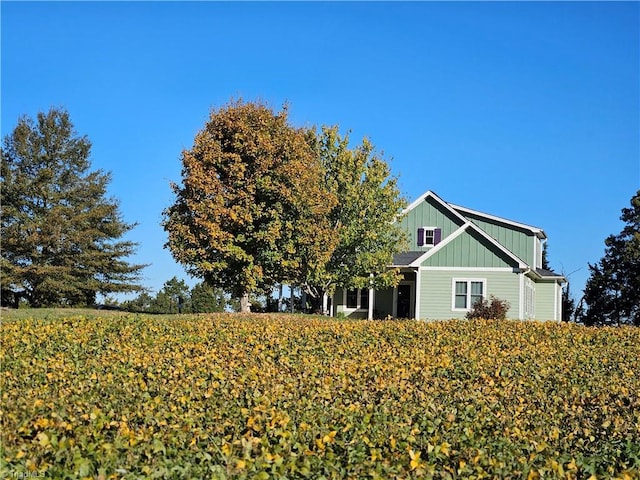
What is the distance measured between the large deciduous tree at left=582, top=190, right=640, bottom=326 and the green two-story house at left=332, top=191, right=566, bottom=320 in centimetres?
671

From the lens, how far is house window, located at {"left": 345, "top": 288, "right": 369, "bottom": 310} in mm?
29359

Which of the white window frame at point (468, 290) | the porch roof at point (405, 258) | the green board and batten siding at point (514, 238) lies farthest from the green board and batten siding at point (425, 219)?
the white window frame at point (468, 290)

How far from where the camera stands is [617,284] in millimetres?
36688

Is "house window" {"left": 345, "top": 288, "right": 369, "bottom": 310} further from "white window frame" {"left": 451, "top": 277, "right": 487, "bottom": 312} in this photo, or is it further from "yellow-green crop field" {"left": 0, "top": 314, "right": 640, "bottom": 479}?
"yellow-green crop field" {"left": 0, "top": 314, "right": 640, "bottom": 479}

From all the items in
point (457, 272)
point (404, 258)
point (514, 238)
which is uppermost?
point (514, 238)

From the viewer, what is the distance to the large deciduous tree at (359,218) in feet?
87.0

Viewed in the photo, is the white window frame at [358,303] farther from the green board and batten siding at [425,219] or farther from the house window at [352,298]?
the green board and batten siding at [425,219]

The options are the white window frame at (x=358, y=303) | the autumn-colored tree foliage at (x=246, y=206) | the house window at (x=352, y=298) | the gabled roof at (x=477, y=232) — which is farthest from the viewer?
the house window at (x=352, y=298)

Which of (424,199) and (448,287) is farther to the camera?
(424,199)

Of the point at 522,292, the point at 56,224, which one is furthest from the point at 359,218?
the point at 56,224

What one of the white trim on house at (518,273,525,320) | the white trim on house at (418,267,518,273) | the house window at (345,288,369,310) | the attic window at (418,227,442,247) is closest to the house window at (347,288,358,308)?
the house window at (345,288,369,310)

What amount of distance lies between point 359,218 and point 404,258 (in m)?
2.51

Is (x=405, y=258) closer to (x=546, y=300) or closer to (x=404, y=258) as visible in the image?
(x=404, y=258)

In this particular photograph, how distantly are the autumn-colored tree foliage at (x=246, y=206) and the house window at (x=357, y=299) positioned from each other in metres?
6.32
